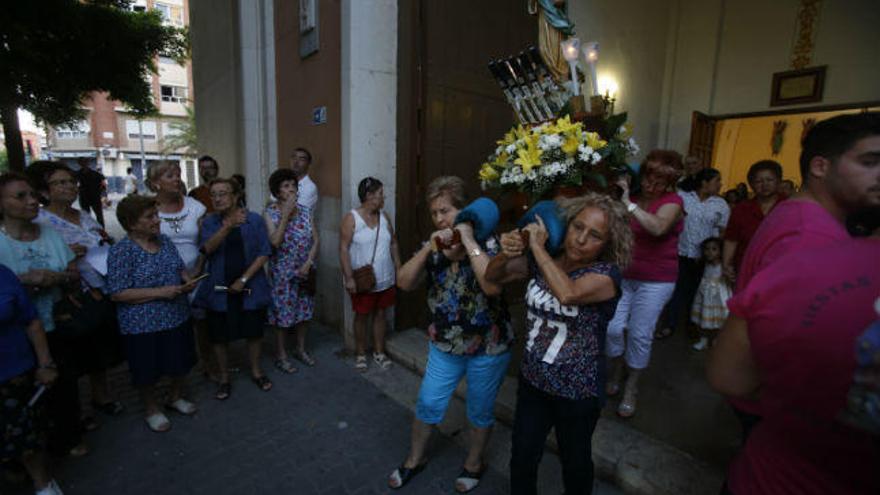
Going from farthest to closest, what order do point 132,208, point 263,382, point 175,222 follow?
point 263,382, point 175,222, point 132,208

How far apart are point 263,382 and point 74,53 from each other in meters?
9.65

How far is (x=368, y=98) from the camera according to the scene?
4.23 m

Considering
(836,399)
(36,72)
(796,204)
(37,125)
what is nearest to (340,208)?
(796,204)

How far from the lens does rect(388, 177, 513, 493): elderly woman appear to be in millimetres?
2334

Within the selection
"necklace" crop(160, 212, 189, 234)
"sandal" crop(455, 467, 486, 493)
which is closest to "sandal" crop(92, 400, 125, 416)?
"necklace" crop(160, 212, 189, 234)

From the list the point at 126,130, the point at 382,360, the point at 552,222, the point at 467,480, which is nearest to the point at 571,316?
the point at 552,222

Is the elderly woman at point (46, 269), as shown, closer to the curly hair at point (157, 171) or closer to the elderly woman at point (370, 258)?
the curly hair at point (157, 171)

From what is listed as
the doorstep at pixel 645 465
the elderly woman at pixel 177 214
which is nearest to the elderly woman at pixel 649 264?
the doorstep at pixel 645 465

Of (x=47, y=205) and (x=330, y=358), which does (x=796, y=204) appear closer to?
(x=330, y=358)

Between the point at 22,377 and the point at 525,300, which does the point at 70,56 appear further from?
the point at 525,300

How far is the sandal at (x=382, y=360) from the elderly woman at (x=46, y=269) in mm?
2265

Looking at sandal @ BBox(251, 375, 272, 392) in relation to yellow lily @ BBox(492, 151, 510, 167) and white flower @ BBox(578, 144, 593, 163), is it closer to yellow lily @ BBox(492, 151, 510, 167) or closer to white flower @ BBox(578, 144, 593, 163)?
yellow lily @ BBox(492, 151, 510, 167)

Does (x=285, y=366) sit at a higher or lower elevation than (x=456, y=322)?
lower

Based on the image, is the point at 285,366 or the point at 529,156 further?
the point at 285,366
